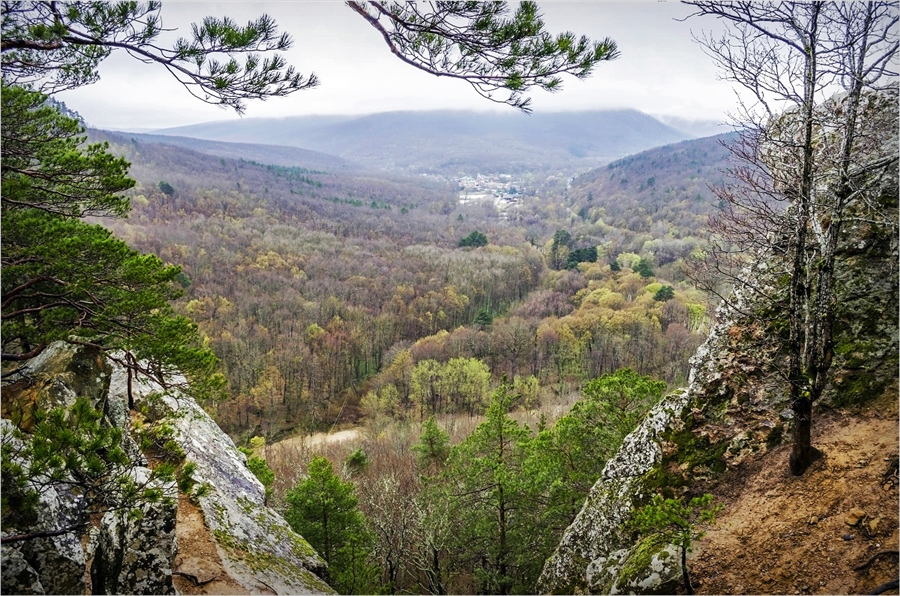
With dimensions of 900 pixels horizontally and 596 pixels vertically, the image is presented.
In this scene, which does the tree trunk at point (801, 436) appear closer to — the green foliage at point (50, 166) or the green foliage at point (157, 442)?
the green foliage at point (157, 442)

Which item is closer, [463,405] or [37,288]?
[37,288]

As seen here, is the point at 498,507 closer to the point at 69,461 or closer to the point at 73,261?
the point at 69,461

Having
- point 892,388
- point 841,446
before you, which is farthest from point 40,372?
point 892,388

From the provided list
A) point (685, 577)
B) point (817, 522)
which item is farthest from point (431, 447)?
point (817, 522)

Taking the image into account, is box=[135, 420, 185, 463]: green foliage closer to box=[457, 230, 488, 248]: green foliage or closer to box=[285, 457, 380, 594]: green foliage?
box=[285, 457, 380, 594]: green foliage

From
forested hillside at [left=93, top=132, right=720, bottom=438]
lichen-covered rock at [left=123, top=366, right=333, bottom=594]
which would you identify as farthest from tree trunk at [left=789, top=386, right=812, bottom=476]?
forested hillside at [left=93, top=132, right=720, bottom=438]

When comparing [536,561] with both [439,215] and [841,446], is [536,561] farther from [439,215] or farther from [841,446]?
[439,215]

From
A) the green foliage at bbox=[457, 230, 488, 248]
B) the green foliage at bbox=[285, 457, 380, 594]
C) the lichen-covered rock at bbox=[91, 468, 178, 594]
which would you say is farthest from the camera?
the green foliage at bbox=[457, 230, 488, 248]
